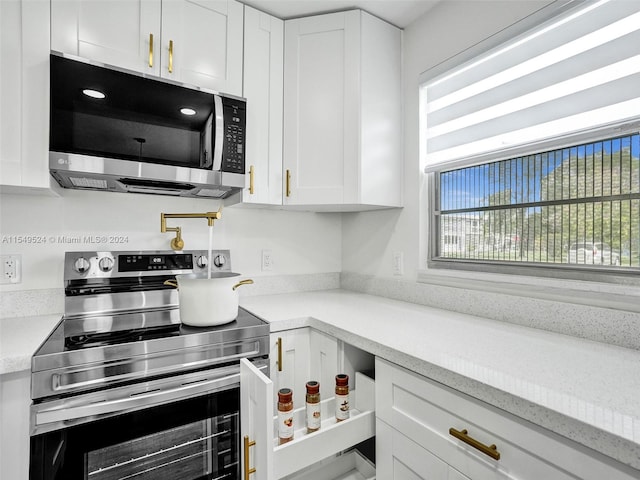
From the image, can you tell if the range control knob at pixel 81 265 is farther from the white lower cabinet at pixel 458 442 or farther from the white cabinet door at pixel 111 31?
the white lower cabinet at pixel 458 442

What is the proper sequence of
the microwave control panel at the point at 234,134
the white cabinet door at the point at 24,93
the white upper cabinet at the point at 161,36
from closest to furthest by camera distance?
Answer: 1. the white cabinet door at the point at 24,93
2. the white upper cabinet at the point at 161,36
3. the microwave control panel at the point at 234,134

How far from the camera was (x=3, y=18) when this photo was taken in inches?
49.0

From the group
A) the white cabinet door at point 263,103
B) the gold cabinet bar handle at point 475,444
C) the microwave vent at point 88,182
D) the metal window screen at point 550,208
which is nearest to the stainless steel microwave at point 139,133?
the microwave vent at point 88,182

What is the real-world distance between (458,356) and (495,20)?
1.40 m

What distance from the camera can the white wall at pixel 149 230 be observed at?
4.99 ft

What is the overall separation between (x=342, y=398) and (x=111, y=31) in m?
1.68

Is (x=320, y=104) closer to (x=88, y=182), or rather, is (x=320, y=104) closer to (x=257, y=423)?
(x=88, y=182)

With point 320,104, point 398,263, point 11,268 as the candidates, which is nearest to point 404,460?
point 398,263

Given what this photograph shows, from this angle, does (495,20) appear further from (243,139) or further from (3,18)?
(3,18)

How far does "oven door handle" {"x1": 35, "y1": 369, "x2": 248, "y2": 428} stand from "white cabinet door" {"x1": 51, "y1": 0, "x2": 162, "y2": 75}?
127 cm

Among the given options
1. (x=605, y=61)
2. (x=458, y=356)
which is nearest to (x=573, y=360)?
(x=458, y=356)

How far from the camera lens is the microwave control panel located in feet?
5.27

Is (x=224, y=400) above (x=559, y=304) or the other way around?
the other way around

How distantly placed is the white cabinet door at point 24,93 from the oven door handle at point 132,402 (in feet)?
2.60
